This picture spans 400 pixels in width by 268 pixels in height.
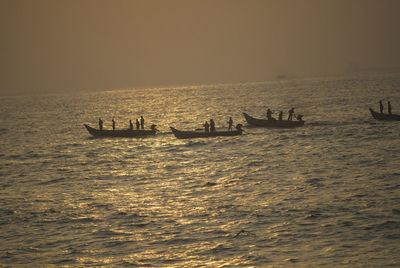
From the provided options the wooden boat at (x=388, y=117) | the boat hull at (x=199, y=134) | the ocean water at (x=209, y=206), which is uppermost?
the wooden boat at (x=388, y=117)

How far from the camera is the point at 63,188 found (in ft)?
99.9

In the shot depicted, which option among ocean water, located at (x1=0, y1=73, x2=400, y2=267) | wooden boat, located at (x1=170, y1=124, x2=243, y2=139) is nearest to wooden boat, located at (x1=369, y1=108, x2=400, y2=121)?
ocean water, located at (x1=0, y1=73, x2=400, y2=267)


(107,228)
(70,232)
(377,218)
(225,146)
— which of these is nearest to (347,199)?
(377,218)

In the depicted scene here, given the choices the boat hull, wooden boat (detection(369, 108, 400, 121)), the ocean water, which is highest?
wooden boat (detection(369, 108, 400, 121))

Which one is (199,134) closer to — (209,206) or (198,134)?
(198,134)

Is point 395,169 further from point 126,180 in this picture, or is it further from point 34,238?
point 34,238

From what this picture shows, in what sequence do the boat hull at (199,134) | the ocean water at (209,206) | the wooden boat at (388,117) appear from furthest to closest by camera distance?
the wooden boat at (388,117) < the boat hull at (199,134) < the ocean water at (209,206)

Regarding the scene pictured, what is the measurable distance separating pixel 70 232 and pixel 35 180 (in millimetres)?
13953

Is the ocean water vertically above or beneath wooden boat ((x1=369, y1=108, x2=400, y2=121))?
beneath

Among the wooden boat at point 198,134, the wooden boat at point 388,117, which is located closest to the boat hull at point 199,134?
the wooden boat at point 198,134

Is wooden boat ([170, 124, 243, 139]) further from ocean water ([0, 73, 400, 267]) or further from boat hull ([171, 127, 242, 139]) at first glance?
ocean water ([0, 73, 400, 267])

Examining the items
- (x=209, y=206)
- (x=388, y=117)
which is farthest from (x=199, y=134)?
(x=209, y=206)

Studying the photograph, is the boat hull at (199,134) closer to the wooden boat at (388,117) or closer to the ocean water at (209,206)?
the ocean water at (209,206)

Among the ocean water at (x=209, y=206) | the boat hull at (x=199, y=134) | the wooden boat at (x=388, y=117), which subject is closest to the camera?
the ocean water at (x=209, y=206)
